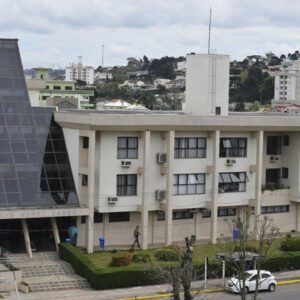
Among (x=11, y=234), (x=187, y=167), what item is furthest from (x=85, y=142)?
(x=11, y=234)

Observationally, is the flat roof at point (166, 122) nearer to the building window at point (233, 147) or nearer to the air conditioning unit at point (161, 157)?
the building window at point (233, 147)

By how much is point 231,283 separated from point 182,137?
10723 millimetres

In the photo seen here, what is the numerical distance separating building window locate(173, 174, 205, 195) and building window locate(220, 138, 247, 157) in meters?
2.12

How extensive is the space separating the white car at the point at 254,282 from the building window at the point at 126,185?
8.43m

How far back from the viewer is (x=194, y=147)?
1718 inches

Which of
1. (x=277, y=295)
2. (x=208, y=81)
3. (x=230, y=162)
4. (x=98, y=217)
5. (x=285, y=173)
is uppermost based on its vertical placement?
(x=208, y=81)

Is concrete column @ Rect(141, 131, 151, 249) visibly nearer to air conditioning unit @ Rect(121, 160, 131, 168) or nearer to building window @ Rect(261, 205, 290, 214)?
air conditioning unit @ Rect(121, 160, 131, 168)

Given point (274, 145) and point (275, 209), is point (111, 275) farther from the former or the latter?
point (274, 145)

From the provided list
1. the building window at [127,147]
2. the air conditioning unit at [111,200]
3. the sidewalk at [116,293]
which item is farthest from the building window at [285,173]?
the sidewalk at [116,293]

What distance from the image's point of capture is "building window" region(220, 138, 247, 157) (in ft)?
146

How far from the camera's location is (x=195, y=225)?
1762 inches

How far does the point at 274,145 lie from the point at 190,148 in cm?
711

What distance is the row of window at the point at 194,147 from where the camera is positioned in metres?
41.8

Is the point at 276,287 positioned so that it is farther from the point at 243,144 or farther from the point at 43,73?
the point at 43,73
